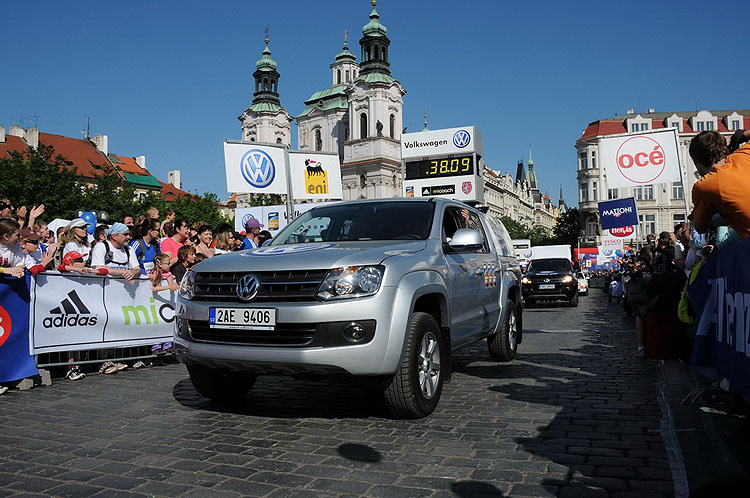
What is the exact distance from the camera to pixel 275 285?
442cm

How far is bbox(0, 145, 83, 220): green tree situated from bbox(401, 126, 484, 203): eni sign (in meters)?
34.0

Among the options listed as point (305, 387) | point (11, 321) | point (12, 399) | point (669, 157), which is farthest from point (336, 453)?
point (669, 157)

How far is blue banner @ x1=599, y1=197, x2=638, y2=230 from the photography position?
57.2 ft

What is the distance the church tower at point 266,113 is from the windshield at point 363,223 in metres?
93.0

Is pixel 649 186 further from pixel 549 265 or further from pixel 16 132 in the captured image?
pixel 16 132

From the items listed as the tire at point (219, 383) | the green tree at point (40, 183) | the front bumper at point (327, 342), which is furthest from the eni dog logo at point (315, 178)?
the green tree at point (40, 183)

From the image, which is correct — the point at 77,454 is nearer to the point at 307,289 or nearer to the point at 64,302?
the point at 307,289

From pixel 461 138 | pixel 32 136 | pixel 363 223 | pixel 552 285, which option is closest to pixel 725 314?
pixel 363 223

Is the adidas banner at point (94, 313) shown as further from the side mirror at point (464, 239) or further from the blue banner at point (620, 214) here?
the blue banner at point (620, 214)

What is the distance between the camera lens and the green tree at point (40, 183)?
45812mm

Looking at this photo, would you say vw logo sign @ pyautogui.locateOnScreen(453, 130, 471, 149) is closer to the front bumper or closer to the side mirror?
the side mirror

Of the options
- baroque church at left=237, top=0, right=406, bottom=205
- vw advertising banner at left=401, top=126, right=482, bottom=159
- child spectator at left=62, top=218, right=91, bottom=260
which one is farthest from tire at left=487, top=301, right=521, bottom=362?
baroque church at left=237, top=0, right=406, bottom=205

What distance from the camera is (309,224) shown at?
6.11 m

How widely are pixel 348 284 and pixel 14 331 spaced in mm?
4356
